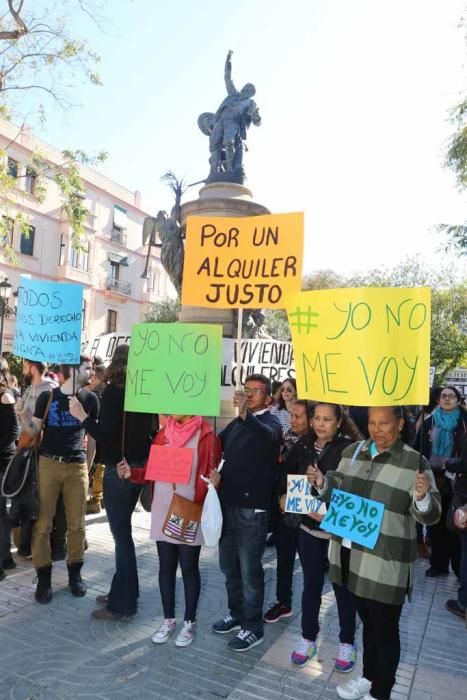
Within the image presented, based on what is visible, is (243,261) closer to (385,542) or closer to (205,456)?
(205,456)

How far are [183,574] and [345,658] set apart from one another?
1.19 metres

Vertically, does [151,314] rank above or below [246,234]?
above

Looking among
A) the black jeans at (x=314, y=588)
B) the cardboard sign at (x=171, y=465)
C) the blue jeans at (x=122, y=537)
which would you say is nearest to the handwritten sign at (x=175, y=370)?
the cardboard sign at (x=171, y=465)

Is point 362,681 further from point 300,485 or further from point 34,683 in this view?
point 34,683

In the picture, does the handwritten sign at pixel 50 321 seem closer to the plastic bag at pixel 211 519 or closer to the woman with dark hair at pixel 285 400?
the plastic bag at pixel 211 519

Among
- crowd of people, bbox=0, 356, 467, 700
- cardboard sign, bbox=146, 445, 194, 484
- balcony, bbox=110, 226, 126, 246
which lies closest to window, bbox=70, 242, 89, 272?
balcony, bbox=110, 226, 126, 246

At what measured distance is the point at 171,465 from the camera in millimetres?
3848

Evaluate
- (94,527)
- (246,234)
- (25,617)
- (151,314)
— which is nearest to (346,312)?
(246,234)

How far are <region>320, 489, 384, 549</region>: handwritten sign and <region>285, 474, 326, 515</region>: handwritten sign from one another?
12.2 inches

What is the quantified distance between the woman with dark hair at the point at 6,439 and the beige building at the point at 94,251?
26805mm

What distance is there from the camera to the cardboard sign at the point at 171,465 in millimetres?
3797

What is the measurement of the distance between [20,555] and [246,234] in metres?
3.92

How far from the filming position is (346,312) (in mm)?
3180

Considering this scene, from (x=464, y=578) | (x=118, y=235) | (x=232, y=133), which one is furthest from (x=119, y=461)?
(x=118, y=235)
